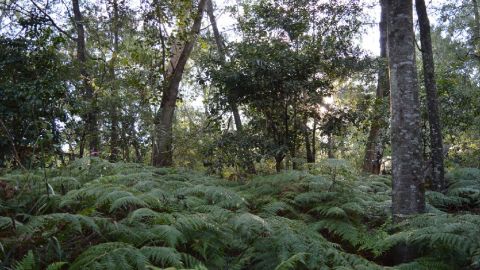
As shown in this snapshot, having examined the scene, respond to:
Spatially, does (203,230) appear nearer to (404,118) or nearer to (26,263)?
(26,263)

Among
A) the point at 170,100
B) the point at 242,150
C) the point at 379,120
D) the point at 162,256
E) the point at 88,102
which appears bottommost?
the point at 162,256

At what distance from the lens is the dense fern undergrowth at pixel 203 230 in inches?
123

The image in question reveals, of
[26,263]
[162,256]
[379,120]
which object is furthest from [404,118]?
[379,120]

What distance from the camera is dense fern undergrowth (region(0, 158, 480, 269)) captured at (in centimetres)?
313

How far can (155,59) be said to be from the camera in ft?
35.4

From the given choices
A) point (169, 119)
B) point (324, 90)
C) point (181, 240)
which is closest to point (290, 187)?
point (181, 240)

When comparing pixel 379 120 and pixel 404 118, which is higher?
pixel 379 120

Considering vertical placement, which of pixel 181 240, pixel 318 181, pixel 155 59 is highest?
pixel 155 59

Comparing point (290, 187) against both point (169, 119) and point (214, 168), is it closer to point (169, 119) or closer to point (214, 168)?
point (214, 168)

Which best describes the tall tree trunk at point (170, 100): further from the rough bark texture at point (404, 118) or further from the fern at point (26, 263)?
the fern at point (26, 263)

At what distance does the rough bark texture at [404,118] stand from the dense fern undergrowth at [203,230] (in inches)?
12.9

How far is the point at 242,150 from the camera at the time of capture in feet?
28.3

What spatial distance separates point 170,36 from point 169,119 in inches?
89.1

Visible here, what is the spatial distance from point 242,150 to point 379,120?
12.3 feet
